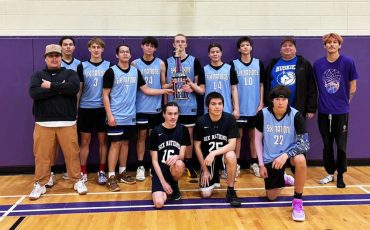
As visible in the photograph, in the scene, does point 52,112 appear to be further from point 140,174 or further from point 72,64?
point 140,174

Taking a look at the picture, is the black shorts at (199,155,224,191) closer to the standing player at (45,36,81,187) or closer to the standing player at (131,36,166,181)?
the standing player at (131,36,166,181)

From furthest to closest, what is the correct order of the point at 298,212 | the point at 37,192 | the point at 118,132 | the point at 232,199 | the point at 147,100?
the point at 147,100 → the point at 118,132 → the point at 37,192 → the point at 232,199 → the point at 298,212

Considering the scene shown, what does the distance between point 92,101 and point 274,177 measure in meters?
2.44

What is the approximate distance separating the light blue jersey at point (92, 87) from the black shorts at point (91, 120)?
0.22ft

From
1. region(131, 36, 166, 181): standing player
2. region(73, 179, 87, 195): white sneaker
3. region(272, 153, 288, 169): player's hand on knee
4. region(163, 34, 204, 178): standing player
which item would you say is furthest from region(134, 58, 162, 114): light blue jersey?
region(272, 153, 288, 169): player's hand on knee

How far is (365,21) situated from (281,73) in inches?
85.1

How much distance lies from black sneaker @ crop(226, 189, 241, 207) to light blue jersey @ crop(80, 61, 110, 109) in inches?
79.6

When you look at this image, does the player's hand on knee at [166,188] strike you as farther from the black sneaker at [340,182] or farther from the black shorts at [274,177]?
the black sneaker at [340,182]

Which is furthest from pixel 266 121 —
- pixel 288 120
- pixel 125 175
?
pixel 125 175

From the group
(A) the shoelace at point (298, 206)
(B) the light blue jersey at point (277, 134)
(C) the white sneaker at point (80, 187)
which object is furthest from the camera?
(C) the white sneaker at point (80, 187)

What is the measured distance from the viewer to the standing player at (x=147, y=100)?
469 cm

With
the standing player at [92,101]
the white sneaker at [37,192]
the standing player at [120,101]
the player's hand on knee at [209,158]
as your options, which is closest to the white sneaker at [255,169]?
the player's hand on knee at [209,158]

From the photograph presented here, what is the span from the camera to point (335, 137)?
4.43m

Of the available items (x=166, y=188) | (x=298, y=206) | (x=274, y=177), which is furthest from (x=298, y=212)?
(x=166, y=188)
